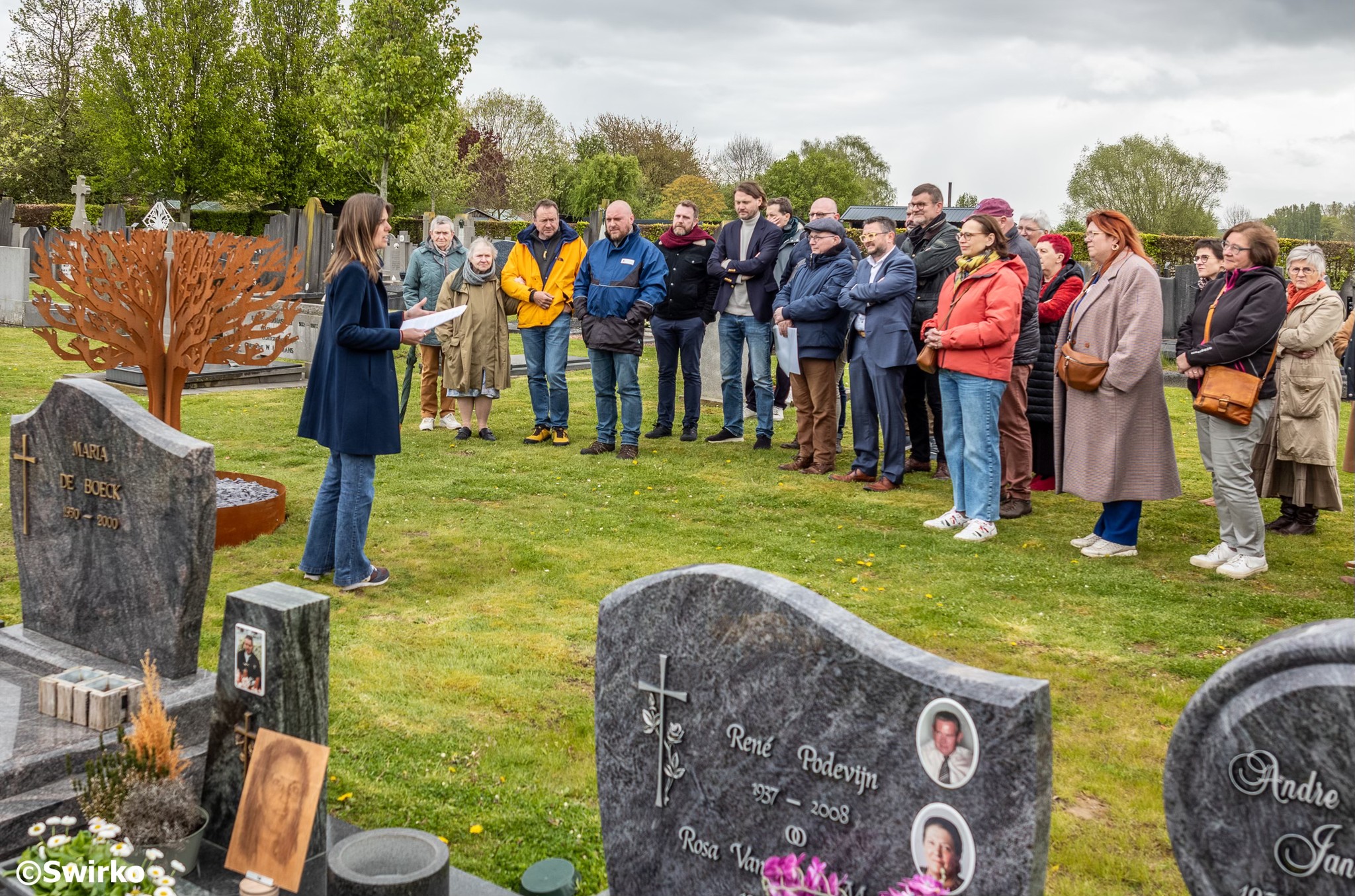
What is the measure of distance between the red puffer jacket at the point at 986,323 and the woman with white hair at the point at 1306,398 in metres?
1.75

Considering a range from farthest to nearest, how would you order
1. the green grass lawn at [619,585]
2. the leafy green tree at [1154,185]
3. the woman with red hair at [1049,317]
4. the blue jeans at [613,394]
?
the leafy green tree at [1154,185], the blue jeans at [613,394], the woman with red hair at [1049,317], the green grass lawn at [619,585]

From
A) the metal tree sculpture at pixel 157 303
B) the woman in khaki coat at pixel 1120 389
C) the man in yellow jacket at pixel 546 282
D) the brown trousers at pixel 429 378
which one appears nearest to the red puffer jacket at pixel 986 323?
the woman in khaki coat at pixel 1120 389

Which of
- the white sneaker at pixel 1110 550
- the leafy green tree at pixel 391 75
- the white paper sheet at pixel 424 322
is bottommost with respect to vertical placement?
the white sneaker at pixel 1110 550

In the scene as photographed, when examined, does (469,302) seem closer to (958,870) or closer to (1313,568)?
(1313,568)

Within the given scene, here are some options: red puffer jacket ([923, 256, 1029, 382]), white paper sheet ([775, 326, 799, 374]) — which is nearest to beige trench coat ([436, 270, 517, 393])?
white paper sheet ([775, 326, 799, 374])

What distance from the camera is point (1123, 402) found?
6449mm

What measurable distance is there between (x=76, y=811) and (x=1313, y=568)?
6.39m

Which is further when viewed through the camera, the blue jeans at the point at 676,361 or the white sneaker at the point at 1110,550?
the blue jeans at the point at 676,361

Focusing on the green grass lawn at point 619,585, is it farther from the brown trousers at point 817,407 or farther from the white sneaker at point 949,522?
the brown trousers at point 817,407

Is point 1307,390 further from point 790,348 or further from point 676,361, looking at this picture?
point 676,361

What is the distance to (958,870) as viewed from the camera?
2.38m

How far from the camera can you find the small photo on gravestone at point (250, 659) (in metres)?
3.33

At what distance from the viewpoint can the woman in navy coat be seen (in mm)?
5500

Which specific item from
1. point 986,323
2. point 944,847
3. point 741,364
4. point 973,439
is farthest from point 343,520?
point 741,364
